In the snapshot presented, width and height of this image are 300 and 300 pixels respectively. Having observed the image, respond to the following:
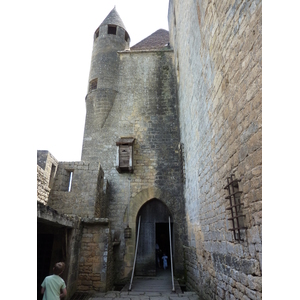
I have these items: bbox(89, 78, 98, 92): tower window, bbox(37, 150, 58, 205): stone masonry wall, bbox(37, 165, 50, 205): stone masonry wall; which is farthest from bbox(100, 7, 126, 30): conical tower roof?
bbox(37, 165, 50, 205): stone masonry wall

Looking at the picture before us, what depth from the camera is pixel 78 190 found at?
23.6ft

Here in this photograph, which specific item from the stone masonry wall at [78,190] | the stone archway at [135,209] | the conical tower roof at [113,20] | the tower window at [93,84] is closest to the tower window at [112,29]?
the conical tower roof at [113,20]

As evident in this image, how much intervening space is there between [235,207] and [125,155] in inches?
243

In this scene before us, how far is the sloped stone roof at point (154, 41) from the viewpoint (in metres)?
12.9

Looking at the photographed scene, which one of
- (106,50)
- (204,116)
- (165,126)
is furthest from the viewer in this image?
(106,50)

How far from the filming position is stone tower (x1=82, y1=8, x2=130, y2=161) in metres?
9.67

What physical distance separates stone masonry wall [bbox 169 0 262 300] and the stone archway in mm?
2688

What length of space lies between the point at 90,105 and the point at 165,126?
3.33 m

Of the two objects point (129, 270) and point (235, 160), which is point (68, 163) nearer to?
point (129, 270)

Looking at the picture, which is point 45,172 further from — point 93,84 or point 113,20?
point 113,20

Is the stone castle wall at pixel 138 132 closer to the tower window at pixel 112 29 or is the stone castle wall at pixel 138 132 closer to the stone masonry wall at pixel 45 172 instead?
the tower window at pixel 112 29

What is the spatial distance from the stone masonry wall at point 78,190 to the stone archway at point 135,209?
1489 mm

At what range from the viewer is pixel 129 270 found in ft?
26.0

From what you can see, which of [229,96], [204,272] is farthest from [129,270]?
[229,96]
